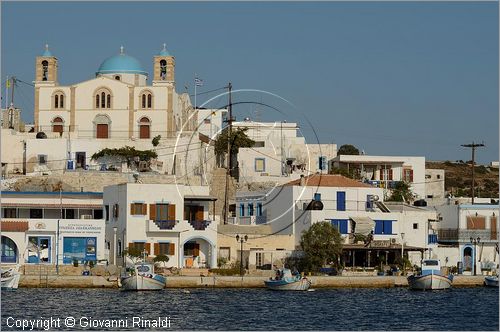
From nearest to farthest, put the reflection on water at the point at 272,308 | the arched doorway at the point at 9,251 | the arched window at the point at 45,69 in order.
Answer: the reflection on water at the point at 272,308, the arched doorway at the point at 9,251, the arched window at the point at 45,69

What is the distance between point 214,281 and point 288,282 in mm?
4425

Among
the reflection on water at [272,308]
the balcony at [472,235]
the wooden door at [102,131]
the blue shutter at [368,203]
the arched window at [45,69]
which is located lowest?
the reflection on water at [272,308]

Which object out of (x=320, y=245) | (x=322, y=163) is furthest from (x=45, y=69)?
(x=320, y=245)

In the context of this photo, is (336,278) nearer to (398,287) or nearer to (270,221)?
(398,287)

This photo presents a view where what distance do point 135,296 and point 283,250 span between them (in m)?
17.5

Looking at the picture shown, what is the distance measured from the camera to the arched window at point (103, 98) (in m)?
103

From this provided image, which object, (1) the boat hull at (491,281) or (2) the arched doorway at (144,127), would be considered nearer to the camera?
(1) the boat hull at (491,281)

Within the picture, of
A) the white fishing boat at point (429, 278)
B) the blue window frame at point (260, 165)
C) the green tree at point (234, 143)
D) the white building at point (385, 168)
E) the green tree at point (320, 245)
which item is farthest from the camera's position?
the white building at point (385, 168)

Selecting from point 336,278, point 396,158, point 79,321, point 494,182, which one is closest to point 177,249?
point 336,278

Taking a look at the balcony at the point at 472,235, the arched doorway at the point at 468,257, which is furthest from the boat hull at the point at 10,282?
the balcony at the point at 472,235

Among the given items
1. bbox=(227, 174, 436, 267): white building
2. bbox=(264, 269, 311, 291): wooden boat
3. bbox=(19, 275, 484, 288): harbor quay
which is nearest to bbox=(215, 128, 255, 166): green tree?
bbox=(227, 174, 436, 267): white building

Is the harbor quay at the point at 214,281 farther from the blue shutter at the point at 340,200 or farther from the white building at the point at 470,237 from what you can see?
the white building at the point at 470,237

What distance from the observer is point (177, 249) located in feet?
257

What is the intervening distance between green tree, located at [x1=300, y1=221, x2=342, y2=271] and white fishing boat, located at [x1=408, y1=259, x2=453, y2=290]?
5.62 metres
